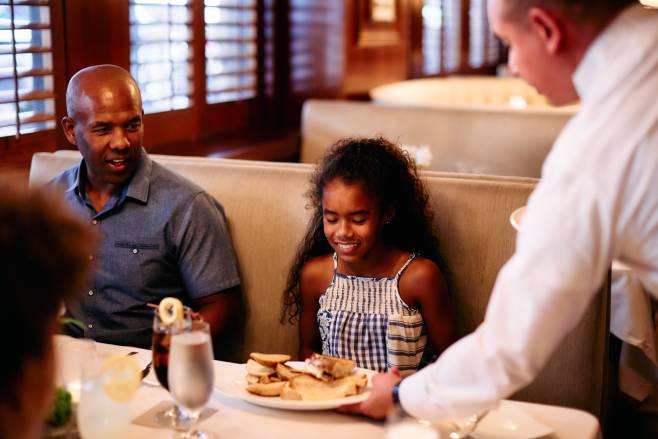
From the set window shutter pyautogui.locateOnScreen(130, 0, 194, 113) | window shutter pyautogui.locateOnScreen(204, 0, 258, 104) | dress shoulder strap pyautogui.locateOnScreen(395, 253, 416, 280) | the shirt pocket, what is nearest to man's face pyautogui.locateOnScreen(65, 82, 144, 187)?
the shirt pocket

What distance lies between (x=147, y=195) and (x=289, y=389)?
92cm

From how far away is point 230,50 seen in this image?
4.27 metres

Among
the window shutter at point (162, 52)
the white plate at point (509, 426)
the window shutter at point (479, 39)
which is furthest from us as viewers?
the window shutter at point (479, 39)

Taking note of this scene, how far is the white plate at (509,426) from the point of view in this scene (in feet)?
4.76

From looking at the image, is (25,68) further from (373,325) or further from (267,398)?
(267,398)

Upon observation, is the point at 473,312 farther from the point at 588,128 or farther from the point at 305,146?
the point at 305,146

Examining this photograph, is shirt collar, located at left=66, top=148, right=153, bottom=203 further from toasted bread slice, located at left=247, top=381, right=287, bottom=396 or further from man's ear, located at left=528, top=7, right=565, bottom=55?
man's ear, located at left=528, top=7, right=565, bottom=55

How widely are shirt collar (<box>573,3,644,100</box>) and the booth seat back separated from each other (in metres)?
2.69

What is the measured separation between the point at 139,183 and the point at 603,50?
4.70 ft

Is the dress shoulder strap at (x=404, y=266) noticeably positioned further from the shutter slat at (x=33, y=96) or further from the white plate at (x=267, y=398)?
the shutter slat at (x=33, y=96)

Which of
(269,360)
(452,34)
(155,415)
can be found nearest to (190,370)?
(155,415)

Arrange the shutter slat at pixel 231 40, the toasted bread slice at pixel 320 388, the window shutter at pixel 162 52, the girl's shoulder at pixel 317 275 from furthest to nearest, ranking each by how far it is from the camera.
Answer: the shutter slat at pixel 231 40 < the window shutter at pixel 162 52 < the girl's shoulder at pixel 317 275 < the toasted bread slice at pixel 320 388

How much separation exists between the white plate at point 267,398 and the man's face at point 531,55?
2.05 feet

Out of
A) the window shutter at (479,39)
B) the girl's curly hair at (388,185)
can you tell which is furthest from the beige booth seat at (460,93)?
the girl's curly hair at (388,185)
